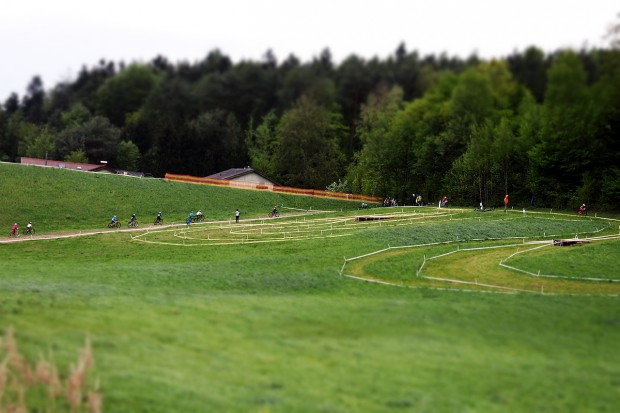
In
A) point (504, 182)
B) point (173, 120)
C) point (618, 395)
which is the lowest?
point (618, 395)

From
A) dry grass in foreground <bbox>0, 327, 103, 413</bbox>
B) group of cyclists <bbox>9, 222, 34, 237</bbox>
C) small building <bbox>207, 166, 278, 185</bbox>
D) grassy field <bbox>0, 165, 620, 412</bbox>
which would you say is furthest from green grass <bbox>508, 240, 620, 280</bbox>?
small building <bbox>207, 166, 278, 185</bbox>

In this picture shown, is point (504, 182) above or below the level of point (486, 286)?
above

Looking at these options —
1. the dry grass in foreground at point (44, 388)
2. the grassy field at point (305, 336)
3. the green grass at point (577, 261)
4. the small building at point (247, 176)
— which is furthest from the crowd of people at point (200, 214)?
the dry grass in foreground at point (44, 388)

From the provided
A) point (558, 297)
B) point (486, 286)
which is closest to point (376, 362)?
point (558, 297)

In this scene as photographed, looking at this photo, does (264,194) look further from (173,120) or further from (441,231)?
(173,120)

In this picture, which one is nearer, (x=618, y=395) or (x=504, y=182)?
(x=618, y=395)

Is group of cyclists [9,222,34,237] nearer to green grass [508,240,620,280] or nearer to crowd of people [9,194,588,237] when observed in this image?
crowd of people [9,194,588,237]

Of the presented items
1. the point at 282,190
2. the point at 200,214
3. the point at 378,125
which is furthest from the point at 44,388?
the point at 378,125

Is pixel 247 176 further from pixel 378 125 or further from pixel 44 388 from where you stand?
pixel 44 388

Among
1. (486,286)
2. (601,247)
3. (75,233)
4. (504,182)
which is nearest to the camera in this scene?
(486,286)

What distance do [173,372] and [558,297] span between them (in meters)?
24.7

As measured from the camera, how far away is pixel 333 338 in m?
27.0

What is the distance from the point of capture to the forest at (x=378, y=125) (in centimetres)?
7119

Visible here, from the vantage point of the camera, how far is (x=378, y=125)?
122562 millimetres
